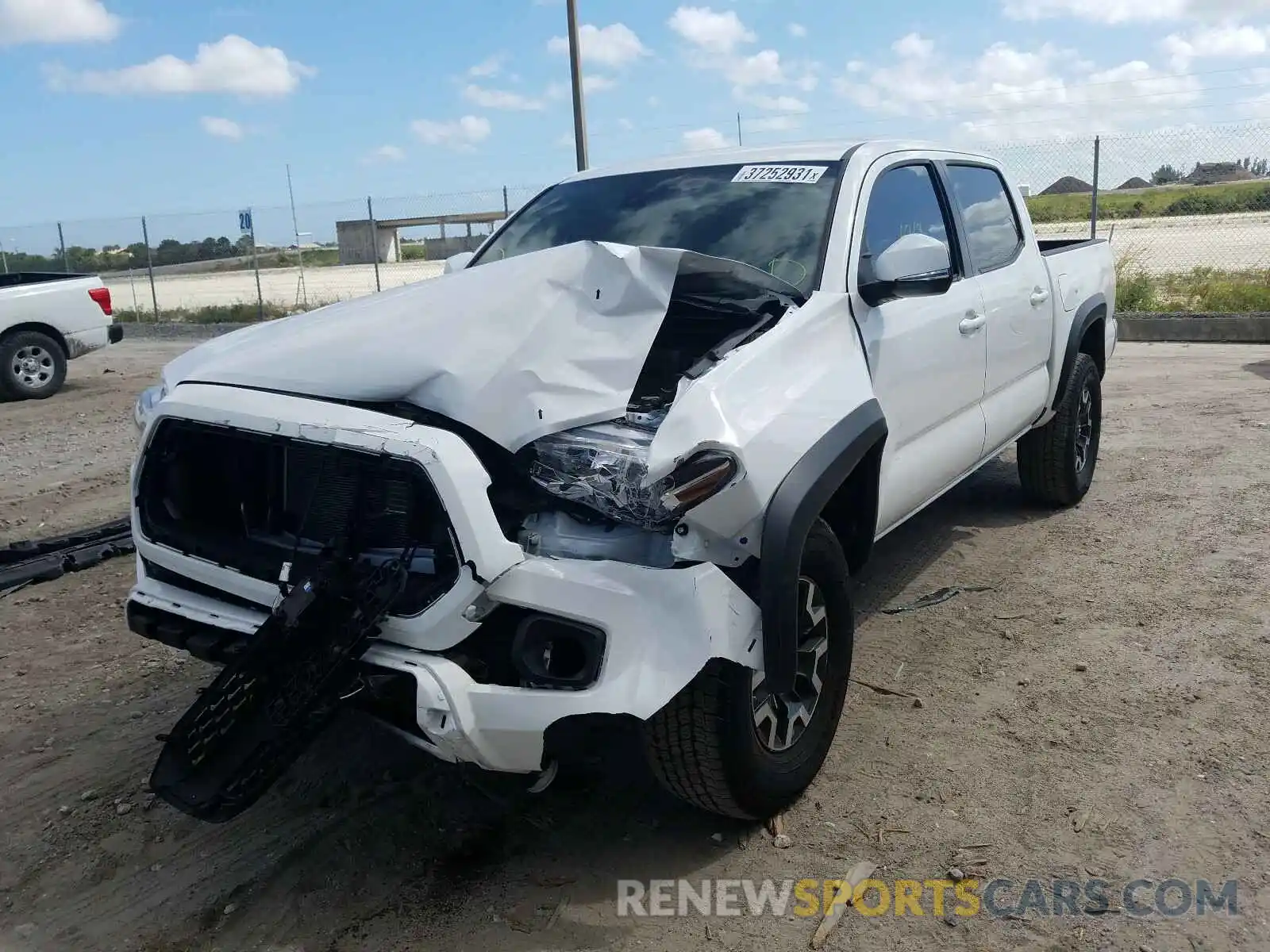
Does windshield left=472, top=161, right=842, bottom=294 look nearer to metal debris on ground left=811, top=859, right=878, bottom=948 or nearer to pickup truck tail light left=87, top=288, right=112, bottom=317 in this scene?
metal debris on ground left=811, top=859, right=878, bottom=948

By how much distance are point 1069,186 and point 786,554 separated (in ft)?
45.1

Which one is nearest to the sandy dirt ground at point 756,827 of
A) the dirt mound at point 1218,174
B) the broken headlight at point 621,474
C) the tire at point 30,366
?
the broken headlight at point 621,474

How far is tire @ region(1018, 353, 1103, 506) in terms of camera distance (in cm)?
573

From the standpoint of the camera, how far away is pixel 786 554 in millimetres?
2725

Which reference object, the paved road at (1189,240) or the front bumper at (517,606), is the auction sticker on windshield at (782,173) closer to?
the front bumper at (517,606)

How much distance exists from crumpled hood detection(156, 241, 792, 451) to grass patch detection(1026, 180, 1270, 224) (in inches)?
428

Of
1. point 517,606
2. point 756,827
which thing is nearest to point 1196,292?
point 756,827

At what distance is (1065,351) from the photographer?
5.56m

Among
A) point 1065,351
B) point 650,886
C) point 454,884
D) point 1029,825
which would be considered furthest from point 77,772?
point 1065,351

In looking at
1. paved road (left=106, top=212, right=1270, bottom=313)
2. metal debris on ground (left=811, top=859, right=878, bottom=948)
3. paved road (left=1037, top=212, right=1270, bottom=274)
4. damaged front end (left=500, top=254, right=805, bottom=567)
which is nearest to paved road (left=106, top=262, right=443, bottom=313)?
paved road (left=106, top=212, right=1270, bottom=313)

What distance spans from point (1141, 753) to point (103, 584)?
4.83 m

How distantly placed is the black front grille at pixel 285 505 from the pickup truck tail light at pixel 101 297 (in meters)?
9.85

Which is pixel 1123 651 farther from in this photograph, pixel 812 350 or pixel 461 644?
pixel 461 644

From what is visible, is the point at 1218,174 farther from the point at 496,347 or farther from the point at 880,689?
the point at 496,347
